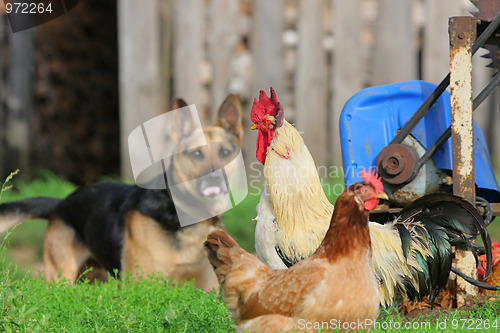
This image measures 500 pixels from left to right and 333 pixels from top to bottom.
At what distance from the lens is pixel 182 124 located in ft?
16.2

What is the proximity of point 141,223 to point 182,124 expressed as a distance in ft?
2.78

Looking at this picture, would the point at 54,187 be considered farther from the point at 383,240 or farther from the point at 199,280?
the point at 383,240

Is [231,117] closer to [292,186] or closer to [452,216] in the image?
[292,186]

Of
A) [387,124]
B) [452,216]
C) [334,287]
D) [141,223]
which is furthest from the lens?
[141,223]

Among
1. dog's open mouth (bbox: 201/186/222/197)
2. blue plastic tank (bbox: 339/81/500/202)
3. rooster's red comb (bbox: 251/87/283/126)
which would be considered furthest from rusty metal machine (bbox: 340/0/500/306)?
dog's open mouth (bbox: 201/186/222/197)

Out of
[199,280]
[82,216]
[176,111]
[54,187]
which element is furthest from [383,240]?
[54,187]

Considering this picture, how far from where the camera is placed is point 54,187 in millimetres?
7898

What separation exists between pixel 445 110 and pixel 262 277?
5.52ft

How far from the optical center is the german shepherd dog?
469 cm

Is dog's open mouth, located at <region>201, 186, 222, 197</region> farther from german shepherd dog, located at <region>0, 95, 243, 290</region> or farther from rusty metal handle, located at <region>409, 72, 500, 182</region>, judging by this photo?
rusty metal handle, located at <region>409, 72, 500, 182</region>

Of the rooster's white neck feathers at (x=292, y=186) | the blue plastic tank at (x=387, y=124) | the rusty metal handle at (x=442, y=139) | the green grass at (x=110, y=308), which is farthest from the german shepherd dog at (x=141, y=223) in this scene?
the rusty metal handle at (x=442, y=139)

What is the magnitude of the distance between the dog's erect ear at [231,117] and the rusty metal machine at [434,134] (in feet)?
4.14

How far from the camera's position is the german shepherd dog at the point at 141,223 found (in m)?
4.69

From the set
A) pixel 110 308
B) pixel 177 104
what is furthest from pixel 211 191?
pixel 110 308
